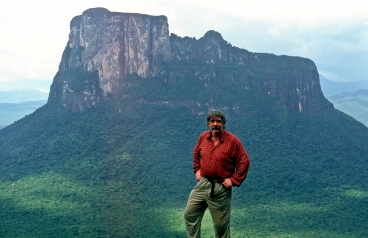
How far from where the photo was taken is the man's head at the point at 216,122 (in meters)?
6.25

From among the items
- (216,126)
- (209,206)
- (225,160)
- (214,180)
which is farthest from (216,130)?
(209,206)

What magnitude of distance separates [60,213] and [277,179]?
1898cm

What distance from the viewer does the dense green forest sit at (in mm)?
35094

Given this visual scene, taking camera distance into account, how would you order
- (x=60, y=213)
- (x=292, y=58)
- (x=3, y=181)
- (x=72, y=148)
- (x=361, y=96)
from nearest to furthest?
(x=60, y=213) < (x=3, y=181) < (x=72, y=148) < (x=292, y=58) < (x=361, y=96)

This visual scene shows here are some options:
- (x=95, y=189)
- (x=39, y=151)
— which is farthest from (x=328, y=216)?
(x=39, y=151)

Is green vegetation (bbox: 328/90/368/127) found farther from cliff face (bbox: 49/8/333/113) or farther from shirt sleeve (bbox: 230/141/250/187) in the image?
shirt sleeve (bbox: 230/141/250/187)

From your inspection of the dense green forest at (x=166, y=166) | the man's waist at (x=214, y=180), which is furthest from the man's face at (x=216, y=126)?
the dense green forest at (x=166, y=166)

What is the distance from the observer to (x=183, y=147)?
163 ft

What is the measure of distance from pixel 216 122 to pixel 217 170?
0.57 meters

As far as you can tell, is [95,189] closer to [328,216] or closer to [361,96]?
[328,216]

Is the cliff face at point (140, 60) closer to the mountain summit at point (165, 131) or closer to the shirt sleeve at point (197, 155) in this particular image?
the mountain summit at point (165, 131)

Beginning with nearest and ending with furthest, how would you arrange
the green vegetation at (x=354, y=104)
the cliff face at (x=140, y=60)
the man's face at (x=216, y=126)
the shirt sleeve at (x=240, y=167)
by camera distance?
the shirt sleeve at (x=240, y=167) → the man's face at (x=216, y=126) → the cliff face at (x=140, y=60) → the green vegetation at (x=354, y=104)

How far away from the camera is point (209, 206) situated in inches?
250

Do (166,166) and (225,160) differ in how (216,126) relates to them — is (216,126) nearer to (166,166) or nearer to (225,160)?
(225,160)
